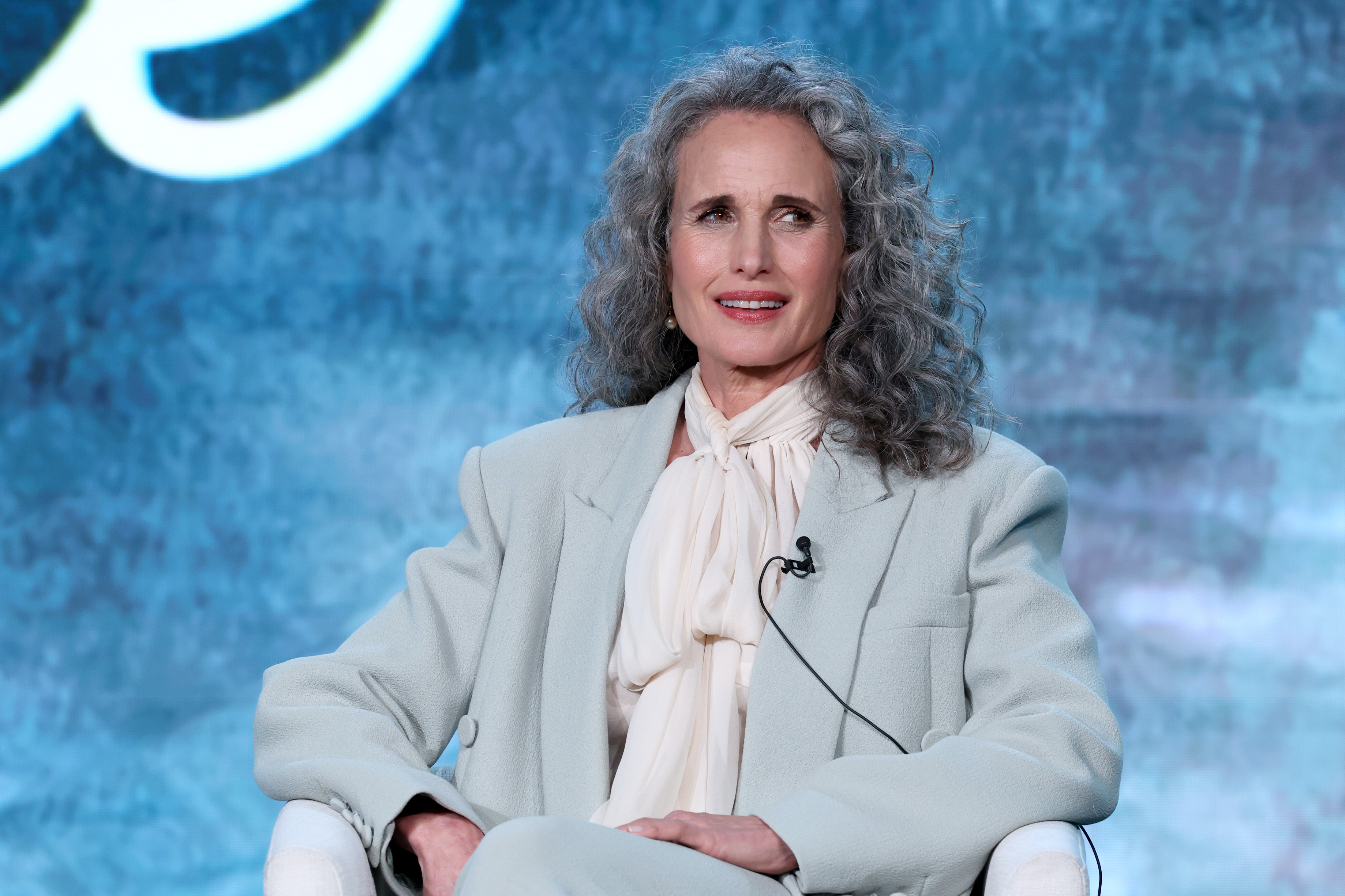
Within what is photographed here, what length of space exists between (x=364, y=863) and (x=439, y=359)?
171 centimetres

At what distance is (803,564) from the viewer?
71.7 inches

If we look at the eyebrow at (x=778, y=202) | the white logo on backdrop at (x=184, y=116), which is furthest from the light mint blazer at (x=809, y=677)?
the white logo on backdrop at (x=184, y=116)

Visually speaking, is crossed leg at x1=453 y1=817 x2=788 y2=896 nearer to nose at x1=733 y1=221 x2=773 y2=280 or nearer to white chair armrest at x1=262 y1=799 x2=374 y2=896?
white chair armrest at x1=262 y1=799 x2=374 y2=896

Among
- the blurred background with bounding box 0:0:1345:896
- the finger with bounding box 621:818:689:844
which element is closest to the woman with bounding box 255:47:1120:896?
the finger with bounding box 621:818:689:844

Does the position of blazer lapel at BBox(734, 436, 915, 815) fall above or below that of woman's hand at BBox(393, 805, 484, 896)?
above

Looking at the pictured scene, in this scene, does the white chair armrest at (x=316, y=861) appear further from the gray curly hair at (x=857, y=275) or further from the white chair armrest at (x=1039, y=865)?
the gray curly hair at (x=857, y=275)

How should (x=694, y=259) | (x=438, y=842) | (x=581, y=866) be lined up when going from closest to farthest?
(x=581, y=866) < (x=438, y=842) < (x=694, y=259)

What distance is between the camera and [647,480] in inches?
78.4

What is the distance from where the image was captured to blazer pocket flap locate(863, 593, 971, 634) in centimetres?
180

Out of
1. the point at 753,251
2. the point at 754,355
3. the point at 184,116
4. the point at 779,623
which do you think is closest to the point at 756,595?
the point at 779,623

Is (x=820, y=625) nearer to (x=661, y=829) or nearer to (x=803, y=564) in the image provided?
(x=803, y=564)

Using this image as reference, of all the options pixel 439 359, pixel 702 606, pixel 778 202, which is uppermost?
pixel 778 202

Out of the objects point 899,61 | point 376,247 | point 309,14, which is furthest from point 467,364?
point 899,61

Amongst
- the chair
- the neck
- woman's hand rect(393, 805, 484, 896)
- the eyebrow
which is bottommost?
woman's hand rect(393, 805, 484, 896)
